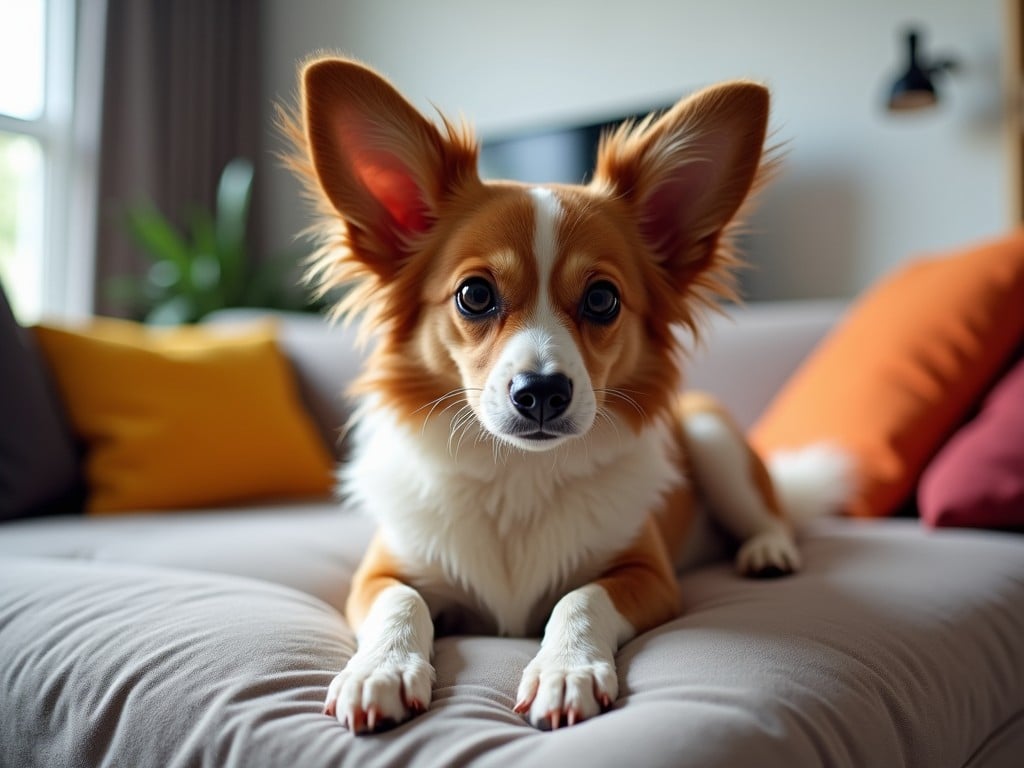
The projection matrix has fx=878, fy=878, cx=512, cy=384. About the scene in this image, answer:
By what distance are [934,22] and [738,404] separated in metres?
2.21

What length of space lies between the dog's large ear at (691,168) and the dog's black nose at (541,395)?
47 cm

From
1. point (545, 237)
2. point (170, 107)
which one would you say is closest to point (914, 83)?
point (545, 237)

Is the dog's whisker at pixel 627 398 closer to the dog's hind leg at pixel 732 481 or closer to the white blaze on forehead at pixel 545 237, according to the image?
the white blaze on forehead at pixel 545 237

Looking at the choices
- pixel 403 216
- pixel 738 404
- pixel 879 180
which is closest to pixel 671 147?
pixel 403 216

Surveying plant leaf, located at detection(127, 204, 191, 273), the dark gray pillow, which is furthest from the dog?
plant leaf, located at detection(127, 204, 191, 273)

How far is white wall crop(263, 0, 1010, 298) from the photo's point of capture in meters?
3.57

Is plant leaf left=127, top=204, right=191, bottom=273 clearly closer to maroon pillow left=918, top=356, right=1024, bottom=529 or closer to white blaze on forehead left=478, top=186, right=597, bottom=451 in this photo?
white blaze on forehead left=478, top=186, right=597, bottom=451

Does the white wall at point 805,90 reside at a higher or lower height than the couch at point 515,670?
higher

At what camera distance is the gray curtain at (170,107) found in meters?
4.77

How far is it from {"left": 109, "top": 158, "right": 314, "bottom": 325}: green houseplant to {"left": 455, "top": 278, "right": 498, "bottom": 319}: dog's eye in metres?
3.32

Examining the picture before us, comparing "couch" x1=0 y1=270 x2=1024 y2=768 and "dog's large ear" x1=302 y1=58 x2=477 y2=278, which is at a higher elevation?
"dog's large ear" x1=302 y1=58 x2=477 y2=278

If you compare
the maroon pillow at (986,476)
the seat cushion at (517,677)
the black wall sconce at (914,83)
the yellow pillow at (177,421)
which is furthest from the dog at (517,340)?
the black wall sconce at (914,83)

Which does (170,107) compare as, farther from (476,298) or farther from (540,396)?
(540,396)

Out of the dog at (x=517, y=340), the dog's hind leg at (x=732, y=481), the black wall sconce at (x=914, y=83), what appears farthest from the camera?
the black wall sconce at (x=914, y=83)
